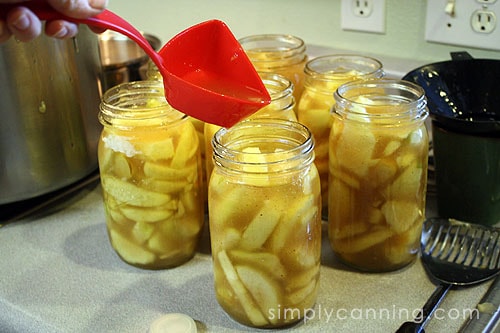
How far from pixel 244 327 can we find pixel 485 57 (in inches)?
21.5

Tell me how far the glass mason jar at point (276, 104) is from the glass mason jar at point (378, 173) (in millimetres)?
63

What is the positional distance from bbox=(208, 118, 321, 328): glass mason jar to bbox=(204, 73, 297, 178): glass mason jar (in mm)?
67

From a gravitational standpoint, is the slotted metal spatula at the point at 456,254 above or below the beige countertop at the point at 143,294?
above

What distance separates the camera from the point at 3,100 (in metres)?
0.74

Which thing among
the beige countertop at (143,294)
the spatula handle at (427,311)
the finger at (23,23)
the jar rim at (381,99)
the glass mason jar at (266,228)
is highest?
the finger at (23,23)

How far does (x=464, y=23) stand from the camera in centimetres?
87

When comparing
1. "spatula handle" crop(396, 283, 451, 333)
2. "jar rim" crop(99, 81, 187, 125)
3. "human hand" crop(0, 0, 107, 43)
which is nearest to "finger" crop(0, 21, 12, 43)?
"human hand" crop(0, 0, 107, 43)

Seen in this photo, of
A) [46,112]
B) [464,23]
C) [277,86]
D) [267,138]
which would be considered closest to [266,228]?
[267,138]

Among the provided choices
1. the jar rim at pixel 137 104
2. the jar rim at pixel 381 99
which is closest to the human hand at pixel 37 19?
the jar rim at pixel 137 104

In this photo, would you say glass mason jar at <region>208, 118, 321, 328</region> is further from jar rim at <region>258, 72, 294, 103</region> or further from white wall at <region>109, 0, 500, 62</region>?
white wall at <region>109, 0, 500, 62</region>

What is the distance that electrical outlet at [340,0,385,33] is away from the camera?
3.10 feet

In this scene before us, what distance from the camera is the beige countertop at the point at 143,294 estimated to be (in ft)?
2.08

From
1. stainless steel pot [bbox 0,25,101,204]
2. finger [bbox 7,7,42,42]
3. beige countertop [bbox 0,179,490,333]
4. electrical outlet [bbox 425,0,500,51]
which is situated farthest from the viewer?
electrical outlet [bbox 425,0,500,51]

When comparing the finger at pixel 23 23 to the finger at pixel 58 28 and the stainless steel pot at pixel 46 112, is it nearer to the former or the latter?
the finger at pixel 58 28
